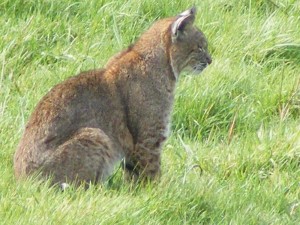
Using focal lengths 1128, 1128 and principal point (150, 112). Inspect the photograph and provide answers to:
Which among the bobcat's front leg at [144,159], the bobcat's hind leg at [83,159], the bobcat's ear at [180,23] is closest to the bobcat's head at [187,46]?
the bobcat's ear at [180,23]

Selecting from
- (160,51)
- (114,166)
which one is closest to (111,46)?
(160,51)

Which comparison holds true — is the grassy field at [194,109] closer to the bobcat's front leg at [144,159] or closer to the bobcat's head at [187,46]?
the bobcat's front leg at [144,159]

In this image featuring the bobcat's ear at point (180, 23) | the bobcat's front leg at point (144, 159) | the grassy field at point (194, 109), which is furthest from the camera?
the bobcat's ear at point (180, 23)

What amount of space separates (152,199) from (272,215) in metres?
0.78

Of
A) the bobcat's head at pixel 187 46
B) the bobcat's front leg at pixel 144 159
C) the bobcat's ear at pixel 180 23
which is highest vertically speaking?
the bobcat's ear at pixel 180 23

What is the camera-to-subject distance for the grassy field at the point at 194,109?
626cm

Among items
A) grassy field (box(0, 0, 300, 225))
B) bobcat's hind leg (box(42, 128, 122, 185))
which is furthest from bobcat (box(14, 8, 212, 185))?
grassy field (box(0, 0, 300, 225))

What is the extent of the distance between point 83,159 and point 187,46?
125 centimetres

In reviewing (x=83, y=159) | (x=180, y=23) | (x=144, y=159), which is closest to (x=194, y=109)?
(x=180, y=23)

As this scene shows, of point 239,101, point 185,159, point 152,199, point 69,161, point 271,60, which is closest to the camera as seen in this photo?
point 152,199

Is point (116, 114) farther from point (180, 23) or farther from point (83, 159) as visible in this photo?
point (180, 23)

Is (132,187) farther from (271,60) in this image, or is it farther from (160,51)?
(271,60)

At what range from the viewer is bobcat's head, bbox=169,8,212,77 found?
24.4 ft

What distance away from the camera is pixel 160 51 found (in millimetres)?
7438
